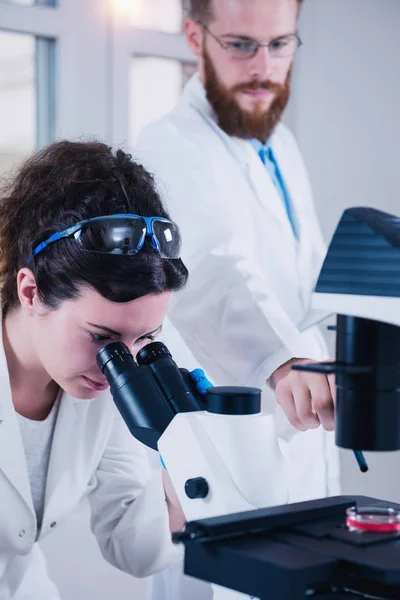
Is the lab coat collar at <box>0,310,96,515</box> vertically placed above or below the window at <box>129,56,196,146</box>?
below

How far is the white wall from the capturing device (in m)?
3.04

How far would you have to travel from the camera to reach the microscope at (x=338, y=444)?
737 mm

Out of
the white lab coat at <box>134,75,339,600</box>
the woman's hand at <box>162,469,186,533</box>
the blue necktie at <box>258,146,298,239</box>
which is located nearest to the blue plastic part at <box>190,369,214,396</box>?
the woman's hand at <box>162,469,186,533</box>

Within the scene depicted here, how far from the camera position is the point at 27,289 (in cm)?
133

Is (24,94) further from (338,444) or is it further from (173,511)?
(338,444)

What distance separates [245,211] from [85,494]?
80cm

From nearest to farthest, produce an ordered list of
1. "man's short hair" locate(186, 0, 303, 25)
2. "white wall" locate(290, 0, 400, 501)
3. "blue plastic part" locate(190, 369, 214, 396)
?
"blue plastic part" locate(190, 369, 214, 396) < "man's short hair" locate(186, 0, 303, 25) < "white wall" locate(290, 0, 400, 501)

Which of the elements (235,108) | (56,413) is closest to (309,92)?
(235,108)

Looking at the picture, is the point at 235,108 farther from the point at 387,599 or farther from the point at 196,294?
the point at 387,599

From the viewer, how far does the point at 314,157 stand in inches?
121

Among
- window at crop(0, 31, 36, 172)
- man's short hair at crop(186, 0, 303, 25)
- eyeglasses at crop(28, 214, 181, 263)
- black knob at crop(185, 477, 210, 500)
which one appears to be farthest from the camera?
window at crop(0, 31, 36, 172)

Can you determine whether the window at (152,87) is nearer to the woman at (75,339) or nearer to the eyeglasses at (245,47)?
the eyeglasses at (245,47)

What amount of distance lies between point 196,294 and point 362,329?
1.01 meters

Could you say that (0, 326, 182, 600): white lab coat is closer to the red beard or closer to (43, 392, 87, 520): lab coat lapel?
(43, 392, 87, 520): lab coat lapel
